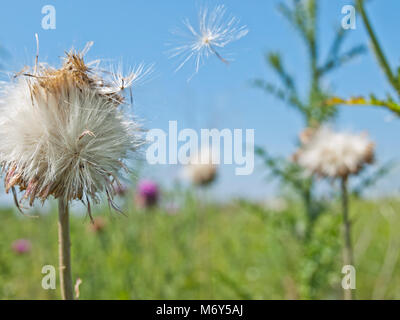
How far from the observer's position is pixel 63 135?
55.3 inches

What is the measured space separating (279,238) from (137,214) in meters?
1.72

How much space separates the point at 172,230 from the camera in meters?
4.67

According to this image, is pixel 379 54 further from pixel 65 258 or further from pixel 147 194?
pixel 147 194

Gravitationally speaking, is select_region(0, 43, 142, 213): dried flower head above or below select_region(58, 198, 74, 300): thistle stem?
above

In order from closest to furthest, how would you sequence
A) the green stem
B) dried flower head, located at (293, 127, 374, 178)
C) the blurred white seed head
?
1. the green stem
2. dried flower head, located at (293, 127, 374, 178)
3. the blurred white seed head

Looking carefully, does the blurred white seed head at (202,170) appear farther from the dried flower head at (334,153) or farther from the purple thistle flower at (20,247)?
the dried flower head at (334,153)

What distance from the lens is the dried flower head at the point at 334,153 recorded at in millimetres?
2729

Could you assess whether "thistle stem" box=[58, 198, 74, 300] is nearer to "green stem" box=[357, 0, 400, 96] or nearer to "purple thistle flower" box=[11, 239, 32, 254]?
"green stem" box=[357, 0, 400, 96]

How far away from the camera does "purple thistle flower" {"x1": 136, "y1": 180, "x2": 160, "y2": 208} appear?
15.3ft

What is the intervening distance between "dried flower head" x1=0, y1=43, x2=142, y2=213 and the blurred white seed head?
3462 millimetres

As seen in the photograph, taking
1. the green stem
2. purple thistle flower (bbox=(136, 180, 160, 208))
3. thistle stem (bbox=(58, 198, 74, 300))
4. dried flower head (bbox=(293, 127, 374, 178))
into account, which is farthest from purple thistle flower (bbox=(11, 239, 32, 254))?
the green stem
